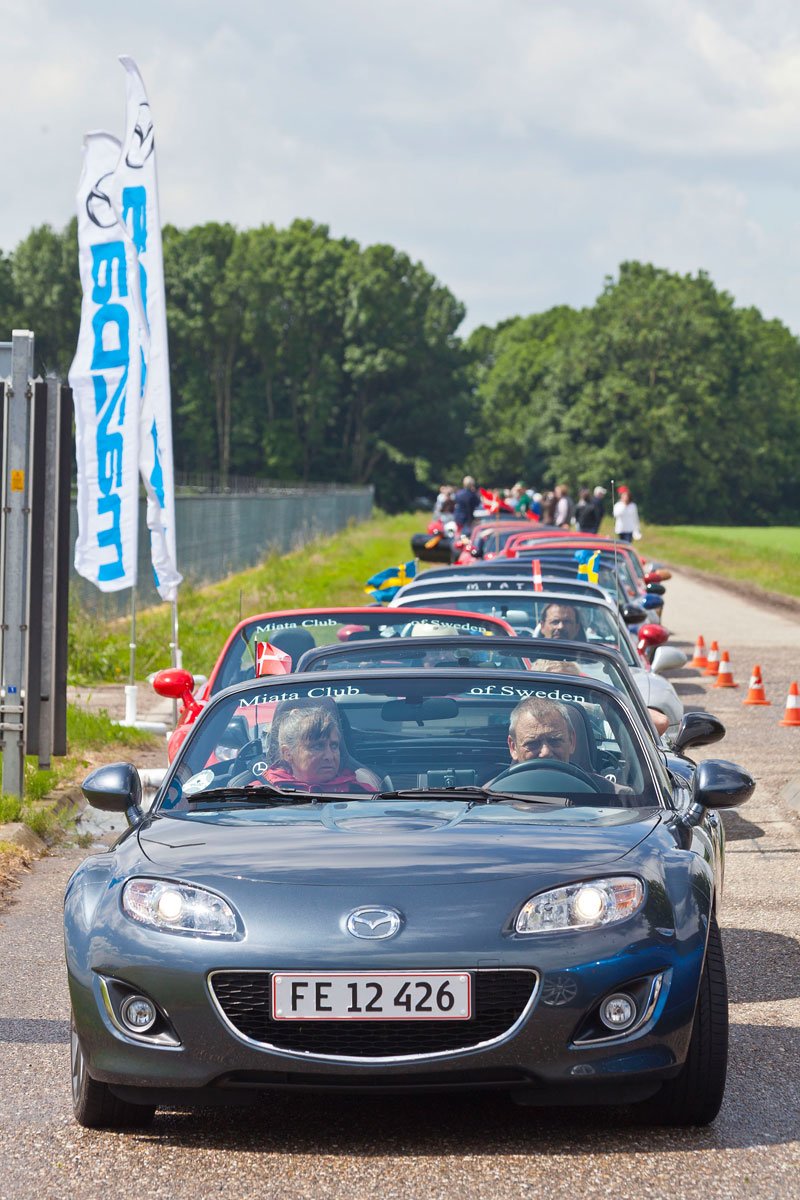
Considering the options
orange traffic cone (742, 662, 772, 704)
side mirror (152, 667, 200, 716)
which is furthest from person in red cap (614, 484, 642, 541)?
side mirror (152, 667, 200, 716)

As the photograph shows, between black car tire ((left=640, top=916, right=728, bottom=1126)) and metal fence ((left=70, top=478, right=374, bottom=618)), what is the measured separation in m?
18.8

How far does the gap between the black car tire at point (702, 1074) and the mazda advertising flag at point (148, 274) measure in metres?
10.5

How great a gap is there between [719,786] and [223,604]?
76.8 ft

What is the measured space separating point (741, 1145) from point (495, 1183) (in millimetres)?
730

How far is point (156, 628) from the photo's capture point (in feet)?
77.2

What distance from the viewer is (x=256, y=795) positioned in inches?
223

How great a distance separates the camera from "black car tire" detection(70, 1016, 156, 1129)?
5020mm

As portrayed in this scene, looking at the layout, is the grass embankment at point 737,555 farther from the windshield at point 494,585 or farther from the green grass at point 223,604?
the windshield at point 494,585

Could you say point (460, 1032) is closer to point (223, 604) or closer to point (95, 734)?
point (95, 734)

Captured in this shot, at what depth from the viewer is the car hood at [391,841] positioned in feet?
15.9

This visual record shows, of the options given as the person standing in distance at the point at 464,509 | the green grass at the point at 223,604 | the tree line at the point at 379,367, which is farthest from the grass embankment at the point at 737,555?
the tree line at the point at 379,367

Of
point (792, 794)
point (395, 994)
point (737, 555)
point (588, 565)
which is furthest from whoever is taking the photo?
point (737, 555)

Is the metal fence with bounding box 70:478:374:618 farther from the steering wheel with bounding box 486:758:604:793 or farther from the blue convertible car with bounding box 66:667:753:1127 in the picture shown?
the blue convertible car with bounding box 66:667:753:1127

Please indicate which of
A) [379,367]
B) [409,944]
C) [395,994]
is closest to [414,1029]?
[395,994]
